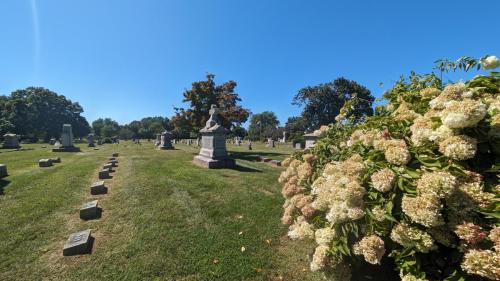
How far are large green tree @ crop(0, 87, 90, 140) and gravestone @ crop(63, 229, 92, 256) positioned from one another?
190 ft

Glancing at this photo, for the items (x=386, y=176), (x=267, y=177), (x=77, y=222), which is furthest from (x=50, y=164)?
(x=386, y=176)

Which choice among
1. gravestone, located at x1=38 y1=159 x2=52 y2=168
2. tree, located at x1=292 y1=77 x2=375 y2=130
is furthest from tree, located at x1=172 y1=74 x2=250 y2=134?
tree, located at x1=292 y1=77 x2=375 y2=130

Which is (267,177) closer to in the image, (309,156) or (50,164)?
(309,156)

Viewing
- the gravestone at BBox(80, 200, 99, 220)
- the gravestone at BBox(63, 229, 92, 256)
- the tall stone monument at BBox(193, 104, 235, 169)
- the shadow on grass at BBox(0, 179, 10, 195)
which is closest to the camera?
the gravestone at BBox(63, 229, 92, 256)

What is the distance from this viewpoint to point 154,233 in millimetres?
4789

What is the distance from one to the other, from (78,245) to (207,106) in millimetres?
18981

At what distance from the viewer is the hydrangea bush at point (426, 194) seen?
5.14ft

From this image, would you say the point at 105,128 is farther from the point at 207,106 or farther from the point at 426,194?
the point at 426,194

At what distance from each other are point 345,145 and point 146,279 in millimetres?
3511

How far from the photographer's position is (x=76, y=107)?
74438 mm

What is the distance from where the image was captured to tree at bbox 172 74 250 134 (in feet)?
71.8

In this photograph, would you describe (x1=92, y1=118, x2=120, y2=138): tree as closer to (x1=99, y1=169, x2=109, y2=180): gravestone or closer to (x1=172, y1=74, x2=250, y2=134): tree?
(x1=172, y1=74, x2=250, y2=134): tree

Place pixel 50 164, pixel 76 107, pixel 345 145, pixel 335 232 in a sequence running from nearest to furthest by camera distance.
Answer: pixel 335 232, pixel 345 145, pixel 50 164, pixel 76 107

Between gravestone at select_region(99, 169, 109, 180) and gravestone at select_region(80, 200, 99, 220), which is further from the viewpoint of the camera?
gravestone at select_region(99, 169, 109, 180)
